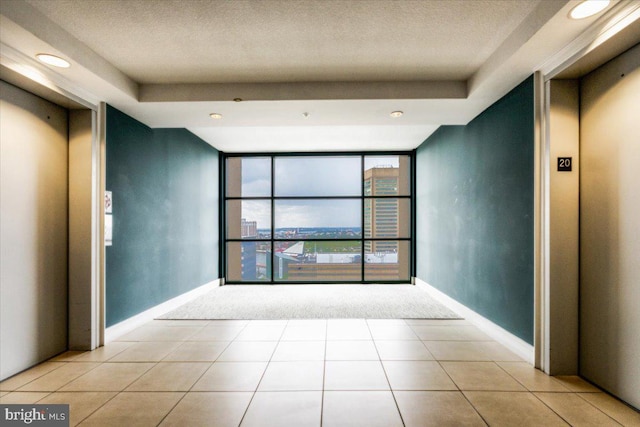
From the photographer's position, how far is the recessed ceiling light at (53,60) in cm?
266

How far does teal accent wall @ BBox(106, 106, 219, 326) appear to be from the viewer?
383 cm

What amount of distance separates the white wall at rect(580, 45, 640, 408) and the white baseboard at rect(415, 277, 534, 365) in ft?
1.41

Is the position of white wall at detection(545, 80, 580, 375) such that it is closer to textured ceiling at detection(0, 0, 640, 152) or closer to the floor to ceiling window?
textured ceiling at detection(0, 0, 640, 152)

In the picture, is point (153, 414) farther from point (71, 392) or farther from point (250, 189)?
point (250, 189)

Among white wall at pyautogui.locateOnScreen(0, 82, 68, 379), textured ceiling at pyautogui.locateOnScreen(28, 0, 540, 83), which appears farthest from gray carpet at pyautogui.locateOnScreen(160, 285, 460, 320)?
textured ceiling at pyautogui.locateOnScreen(28, 0, 540, 83)

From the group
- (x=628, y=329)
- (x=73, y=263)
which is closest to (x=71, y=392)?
(x=73, y=263)

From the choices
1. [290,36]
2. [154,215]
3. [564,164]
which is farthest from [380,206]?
[290,36]

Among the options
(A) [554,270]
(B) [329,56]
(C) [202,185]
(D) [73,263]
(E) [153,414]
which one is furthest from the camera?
(C) [202,185]

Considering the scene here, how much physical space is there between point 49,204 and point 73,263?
0.62 m

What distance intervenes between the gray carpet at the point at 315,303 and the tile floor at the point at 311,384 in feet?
2.63

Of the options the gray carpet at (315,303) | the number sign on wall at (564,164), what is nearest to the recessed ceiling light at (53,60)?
the gray carpet at (315,303)

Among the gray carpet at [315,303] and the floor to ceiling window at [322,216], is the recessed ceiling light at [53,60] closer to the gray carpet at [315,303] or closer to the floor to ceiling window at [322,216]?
the gray carpet at [315,303]

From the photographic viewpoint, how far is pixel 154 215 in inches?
183

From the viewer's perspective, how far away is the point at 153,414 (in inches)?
89.6
